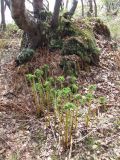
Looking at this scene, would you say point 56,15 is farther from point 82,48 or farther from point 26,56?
point 26,56

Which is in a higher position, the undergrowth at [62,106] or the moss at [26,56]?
the moss at [26,56]

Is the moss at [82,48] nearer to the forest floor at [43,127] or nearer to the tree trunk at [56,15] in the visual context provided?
the forest floor at [43,127]

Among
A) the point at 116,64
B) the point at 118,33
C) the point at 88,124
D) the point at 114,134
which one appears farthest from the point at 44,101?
the point at 118,33

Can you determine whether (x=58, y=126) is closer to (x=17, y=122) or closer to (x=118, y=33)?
(x=17, y=122)

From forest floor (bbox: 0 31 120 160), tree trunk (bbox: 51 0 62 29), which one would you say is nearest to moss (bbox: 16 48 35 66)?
forest floor (bbox: 0 31 120 160)

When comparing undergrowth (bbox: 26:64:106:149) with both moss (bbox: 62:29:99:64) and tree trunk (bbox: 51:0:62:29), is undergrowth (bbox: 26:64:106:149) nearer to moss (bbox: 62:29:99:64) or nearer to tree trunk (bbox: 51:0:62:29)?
moss (bbox: 62:29:99:64)

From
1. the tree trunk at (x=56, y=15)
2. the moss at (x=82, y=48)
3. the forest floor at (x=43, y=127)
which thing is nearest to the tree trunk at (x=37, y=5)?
the tree trunk at (x=56, y=15)

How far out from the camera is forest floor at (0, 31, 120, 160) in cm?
345

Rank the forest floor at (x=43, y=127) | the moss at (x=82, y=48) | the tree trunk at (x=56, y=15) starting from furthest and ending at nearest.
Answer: the moss at (x=82, y=48) → the tree trunk at (x=56, y=15) → the forest floor at (x=43, y=127)

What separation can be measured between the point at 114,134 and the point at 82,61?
1992 mm

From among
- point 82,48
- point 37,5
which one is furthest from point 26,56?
point 37,5

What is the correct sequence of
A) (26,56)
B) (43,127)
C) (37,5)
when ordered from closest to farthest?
(43,127)
(26,56)
(37,5)

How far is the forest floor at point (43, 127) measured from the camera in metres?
3.45

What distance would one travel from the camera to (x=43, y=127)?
391 centimetres
